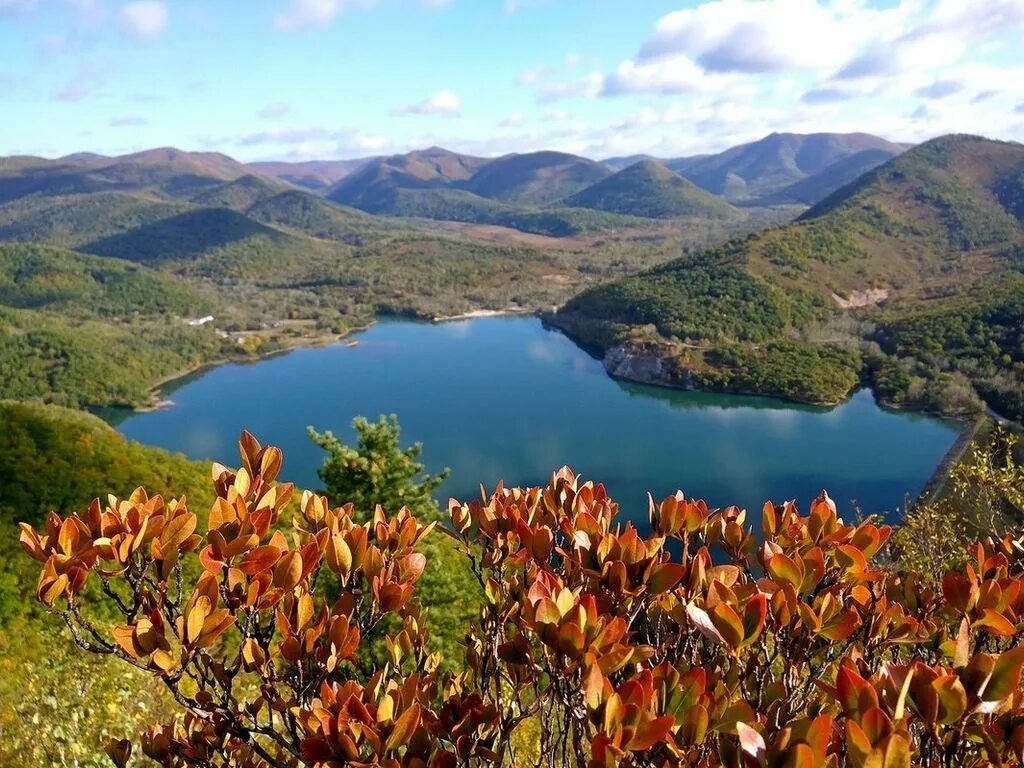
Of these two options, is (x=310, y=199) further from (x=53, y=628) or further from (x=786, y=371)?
(x=53, y=628)

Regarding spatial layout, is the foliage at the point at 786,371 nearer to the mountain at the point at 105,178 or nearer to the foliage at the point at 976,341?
the foliage at the point at 976,341

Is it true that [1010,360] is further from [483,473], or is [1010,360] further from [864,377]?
[483,473]

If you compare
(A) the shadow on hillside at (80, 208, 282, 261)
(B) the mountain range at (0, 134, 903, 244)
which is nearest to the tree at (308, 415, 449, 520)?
(A) the shadow on hillside at (80, 208, 282, 261)

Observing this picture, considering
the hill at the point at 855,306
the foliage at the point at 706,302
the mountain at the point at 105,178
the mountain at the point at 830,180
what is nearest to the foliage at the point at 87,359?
the hill at the point at 855,306

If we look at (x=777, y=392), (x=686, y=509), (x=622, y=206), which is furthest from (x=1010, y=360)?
(x=622, y=206)

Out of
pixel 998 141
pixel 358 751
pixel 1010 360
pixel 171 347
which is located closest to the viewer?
pixel 358 751

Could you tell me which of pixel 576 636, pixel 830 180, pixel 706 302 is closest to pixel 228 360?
pixel 706 302
